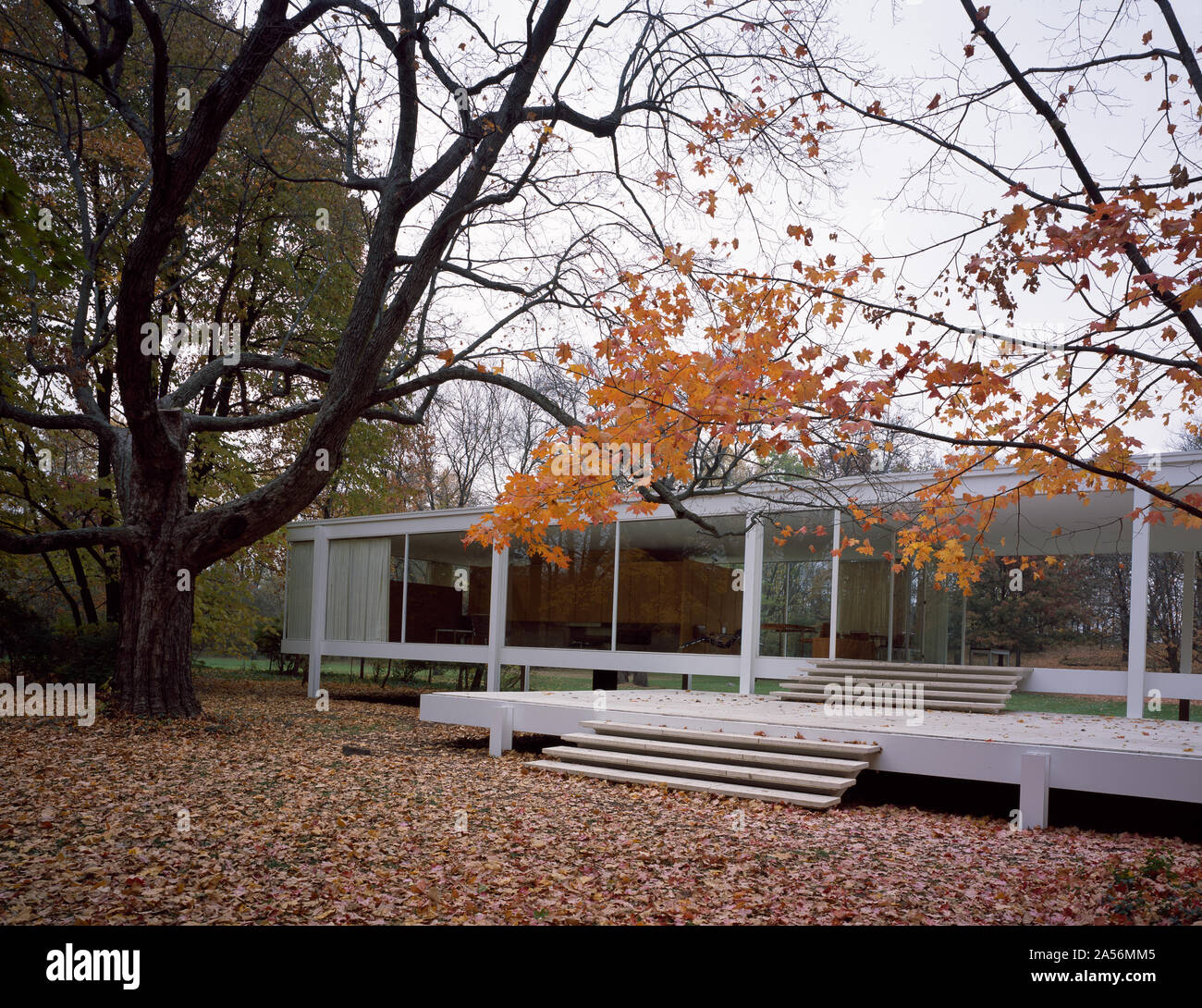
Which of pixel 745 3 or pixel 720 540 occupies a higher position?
pixel 745 3

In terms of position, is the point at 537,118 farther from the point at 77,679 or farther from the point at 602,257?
the point at 77,679

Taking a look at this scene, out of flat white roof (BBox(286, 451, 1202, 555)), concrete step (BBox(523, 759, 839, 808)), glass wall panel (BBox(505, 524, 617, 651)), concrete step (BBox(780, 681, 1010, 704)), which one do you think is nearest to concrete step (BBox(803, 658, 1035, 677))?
concrete step (BBox(780, 681, 1010, 704))

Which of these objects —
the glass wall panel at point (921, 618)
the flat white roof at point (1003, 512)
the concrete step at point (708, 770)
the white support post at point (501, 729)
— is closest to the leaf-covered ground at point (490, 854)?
the concrete step at point (708, 770)

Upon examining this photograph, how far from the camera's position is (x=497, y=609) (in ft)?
49.4

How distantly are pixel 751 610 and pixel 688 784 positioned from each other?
194 inches

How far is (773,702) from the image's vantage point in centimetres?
1070

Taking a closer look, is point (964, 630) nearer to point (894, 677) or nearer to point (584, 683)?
point (894, 677)

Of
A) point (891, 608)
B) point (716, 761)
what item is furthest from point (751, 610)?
point (716, 761)

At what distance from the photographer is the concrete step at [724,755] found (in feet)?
24.1

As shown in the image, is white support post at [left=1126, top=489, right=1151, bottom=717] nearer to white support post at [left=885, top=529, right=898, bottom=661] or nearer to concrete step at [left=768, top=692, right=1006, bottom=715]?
concrete step at [left=768, top=692, right=1006, bottom=715]

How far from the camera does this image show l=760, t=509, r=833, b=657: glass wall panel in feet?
40.4

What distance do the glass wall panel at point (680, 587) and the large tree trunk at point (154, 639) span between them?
594cm
